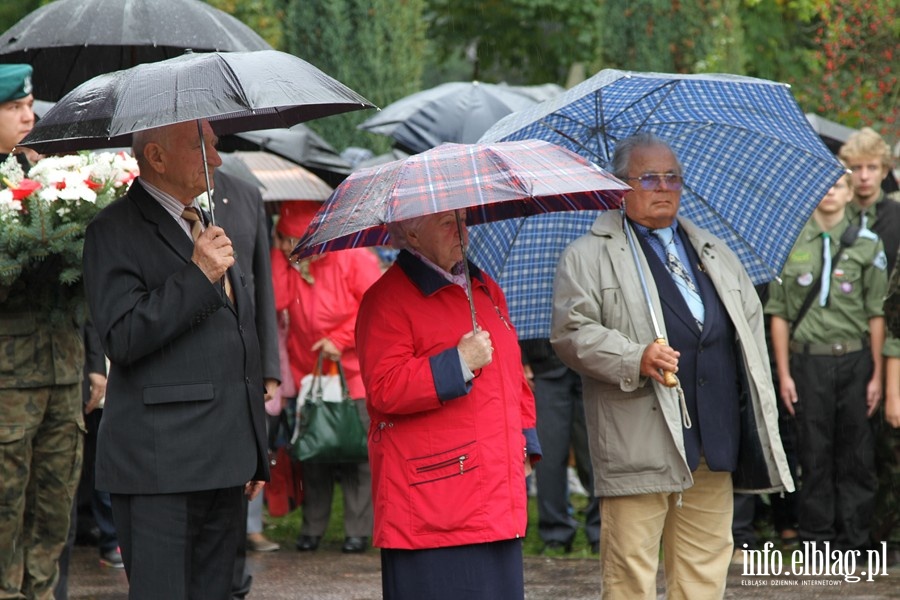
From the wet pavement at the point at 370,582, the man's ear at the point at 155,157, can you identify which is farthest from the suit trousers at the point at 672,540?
the man's ear at the point at 155,157

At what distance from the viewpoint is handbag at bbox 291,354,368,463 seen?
27.7 ft

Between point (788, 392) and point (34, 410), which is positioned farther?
point (788, 392)

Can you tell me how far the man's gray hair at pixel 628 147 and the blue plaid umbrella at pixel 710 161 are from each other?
18 cm

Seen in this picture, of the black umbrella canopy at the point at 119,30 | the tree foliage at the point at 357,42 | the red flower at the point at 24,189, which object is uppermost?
the tree foliage at the point at 357,42

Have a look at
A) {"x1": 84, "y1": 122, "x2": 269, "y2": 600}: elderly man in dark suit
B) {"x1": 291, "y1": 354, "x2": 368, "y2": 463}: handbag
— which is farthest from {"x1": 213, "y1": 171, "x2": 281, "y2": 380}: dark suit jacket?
{"x1": 291, "y1": 354, "x2": 368, "y2": 463}: handbag

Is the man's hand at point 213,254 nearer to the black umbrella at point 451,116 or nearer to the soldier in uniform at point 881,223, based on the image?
the soldier in uniform at point 881,223

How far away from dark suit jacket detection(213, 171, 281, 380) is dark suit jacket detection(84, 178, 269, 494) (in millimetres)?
1562

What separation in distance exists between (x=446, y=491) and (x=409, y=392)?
359 millimetres

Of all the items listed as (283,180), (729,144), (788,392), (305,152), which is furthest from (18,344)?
(788,392)

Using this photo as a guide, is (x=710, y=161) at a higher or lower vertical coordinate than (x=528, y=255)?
higher

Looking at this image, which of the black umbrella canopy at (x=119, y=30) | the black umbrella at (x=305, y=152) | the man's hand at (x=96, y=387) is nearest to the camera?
the black umbrella canopy at (x=119, y=30)

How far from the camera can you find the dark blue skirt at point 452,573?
4.46 meters

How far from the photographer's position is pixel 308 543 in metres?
8.80
